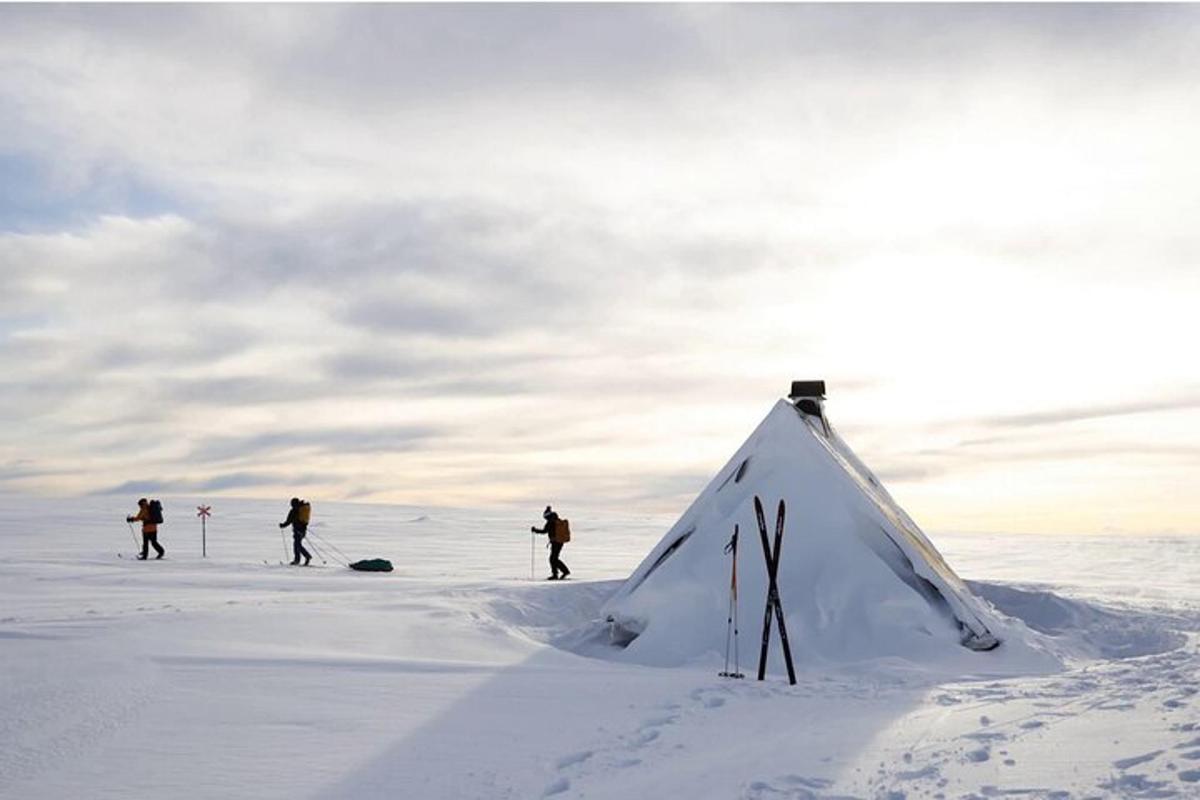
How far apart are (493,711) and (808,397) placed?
8659 mm

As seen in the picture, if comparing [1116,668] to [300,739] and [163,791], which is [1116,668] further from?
[163,791]

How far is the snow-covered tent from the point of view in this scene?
12062mm

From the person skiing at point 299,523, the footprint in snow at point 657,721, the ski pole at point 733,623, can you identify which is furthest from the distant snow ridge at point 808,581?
the person skiing at point 299,523

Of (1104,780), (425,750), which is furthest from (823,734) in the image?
(425,750)

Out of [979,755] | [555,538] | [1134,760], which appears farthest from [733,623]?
[555,538]

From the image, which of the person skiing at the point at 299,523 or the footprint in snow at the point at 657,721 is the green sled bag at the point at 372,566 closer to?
the person skiing at the point at 299,523

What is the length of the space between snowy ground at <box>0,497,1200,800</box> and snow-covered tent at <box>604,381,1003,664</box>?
0.51 metres

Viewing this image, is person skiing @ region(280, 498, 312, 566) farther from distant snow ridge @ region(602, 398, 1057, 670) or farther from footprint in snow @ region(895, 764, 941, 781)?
footprint in snow @ region(895, 764, 941, 781)

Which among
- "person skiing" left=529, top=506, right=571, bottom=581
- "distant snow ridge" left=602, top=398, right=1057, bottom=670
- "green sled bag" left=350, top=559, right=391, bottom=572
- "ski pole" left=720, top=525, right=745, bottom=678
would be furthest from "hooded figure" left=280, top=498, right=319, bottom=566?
"ski pole" left=720, top=525, right=745, bottom=678

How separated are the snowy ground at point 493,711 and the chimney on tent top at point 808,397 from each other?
426 centimetres

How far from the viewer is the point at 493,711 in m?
8.38

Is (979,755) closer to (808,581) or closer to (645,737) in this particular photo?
(645,737)

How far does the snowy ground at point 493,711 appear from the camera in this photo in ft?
21.8

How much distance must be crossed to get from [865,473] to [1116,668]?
521 cm
